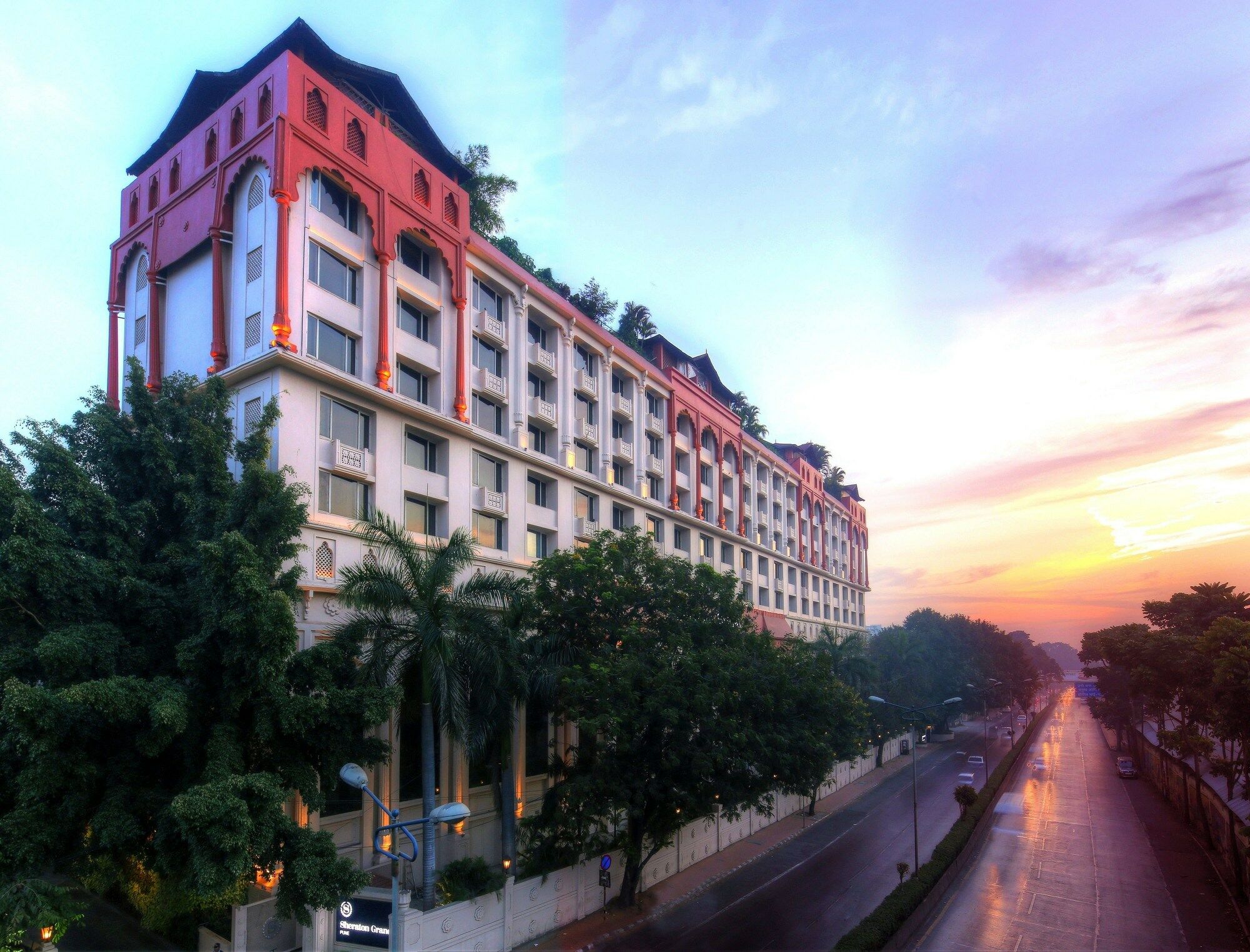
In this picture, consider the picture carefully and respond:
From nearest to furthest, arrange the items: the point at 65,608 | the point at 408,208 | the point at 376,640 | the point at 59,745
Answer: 1. the point at 59,745
2. the point at 65,608
3. the point at 376,640
4. the point at 408,208

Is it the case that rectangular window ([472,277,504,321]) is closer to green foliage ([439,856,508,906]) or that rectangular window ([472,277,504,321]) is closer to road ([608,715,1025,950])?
green foliage ([439,856,508,906])

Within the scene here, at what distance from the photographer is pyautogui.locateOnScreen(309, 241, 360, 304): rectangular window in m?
29.2

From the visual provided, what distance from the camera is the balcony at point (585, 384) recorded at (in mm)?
44103

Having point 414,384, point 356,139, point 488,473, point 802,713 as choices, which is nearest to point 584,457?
point 488,473

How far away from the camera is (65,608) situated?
19.5 m

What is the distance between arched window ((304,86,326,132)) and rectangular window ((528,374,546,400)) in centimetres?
1570

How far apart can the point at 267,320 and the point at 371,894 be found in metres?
19.4

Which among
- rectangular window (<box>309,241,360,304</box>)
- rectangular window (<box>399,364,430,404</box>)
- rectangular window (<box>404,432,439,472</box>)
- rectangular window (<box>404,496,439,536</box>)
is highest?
rectangular window (<box>309,241,360,304</box>)

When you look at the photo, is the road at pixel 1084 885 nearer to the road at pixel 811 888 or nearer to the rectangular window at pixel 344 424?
the road at pixel 811 888

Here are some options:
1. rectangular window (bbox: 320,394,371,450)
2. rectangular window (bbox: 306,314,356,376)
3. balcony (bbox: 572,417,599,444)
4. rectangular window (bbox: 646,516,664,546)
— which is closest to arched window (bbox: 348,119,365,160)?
rectangular window (bbox: 306,314,356,376)

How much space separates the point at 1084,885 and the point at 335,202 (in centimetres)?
4229

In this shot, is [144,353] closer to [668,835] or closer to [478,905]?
[478,905]

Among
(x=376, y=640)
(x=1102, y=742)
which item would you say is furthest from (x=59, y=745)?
(x=1102, y=742)

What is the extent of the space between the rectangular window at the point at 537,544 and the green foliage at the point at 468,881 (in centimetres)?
1556
